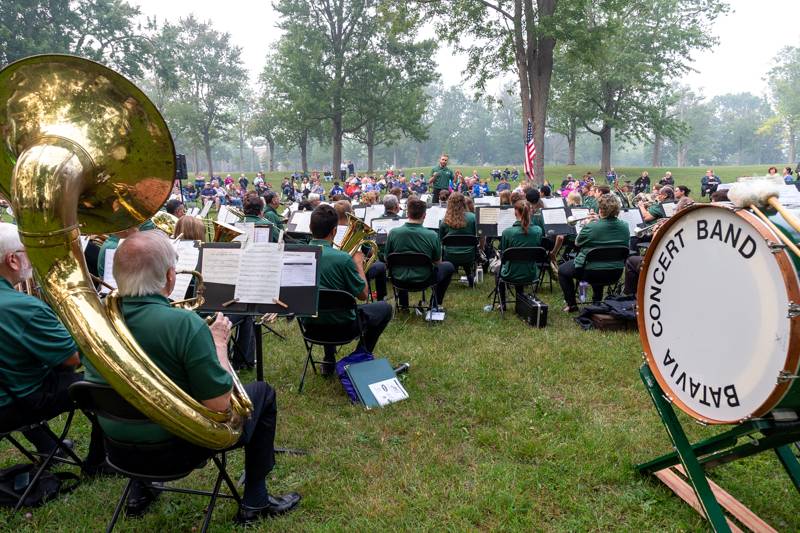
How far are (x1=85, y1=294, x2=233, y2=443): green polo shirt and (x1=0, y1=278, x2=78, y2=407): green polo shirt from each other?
34.3 inches

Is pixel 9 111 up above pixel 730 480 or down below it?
above

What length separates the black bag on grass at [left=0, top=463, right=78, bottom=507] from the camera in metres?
3.19

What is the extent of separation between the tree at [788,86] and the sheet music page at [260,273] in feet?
238

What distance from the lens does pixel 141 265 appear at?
236 cm

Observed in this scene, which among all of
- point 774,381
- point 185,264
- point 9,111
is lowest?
point 774,381

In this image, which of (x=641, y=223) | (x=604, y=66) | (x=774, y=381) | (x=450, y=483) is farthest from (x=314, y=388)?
(x=604, y=66)

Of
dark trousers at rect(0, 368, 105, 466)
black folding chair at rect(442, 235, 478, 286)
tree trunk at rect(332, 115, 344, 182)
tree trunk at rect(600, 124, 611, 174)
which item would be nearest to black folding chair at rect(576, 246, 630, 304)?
black folding chair at rect(442, 235, 478, 286)

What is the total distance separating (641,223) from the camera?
8297 mm

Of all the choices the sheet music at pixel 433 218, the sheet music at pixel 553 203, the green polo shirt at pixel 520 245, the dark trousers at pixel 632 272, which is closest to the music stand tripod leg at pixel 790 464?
the green polo shirt at pixel 520 245

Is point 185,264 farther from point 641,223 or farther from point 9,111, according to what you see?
point 641,223

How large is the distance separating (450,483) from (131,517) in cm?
199

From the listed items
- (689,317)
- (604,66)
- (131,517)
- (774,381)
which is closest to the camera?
(774,381)

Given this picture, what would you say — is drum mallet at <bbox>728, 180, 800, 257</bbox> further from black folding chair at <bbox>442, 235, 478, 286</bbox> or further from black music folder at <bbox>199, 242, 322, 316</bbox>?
black folding chair at <bbox>442, 235, 478, 286</bbox>

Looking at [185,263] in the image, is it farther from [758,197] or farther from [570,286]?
[570,286]
